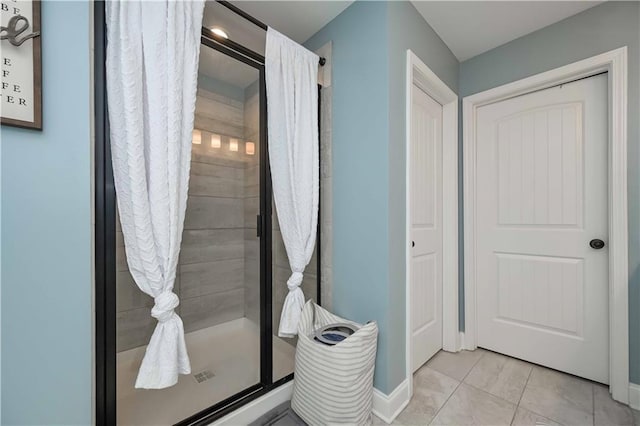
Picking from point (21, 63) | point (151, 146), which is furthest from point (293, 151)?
point (21, 63)

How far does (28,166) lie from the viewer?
31.9 inches

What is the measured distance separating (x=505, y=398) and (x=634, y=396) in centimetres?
68

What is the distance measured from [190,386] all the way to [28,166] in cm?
149

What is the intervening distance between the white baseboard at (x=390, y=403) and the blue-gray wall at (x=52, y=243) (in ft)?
4.29

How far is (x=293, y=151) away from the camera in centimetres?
159

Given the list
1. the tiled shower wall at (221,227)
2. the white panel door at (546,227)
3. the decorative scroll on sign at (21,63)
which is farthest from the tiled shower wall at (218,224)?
the white panel door at (546,227)

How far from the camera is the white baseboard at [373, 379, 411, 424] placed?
1.46 meters

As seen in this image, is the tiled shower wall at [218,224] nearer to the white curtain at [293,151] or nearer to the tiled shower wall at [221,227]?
the tiled shower wall at [221,227]

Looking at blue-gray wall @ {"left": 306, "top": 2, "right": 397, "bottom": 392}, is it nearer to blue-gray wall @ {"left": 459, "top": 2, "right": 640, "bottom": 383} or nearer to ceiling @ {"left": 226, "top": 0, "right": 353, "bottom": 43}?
ceiling @ {"left": 226, "top": 0, "right": 353, "bottom": 43}

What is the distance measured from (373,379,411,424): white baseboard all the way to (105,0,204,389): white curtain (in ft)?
3.43

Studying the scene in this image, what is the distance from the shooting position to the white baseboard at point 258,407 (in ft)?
4.39

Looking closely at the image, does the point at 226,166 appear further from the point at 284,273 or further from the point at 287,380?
the point at 287,380

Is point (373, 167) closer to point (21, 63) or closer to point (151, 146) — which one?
point (151, 146)

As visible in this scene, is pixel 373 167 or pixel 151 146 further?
pixel 373 167
